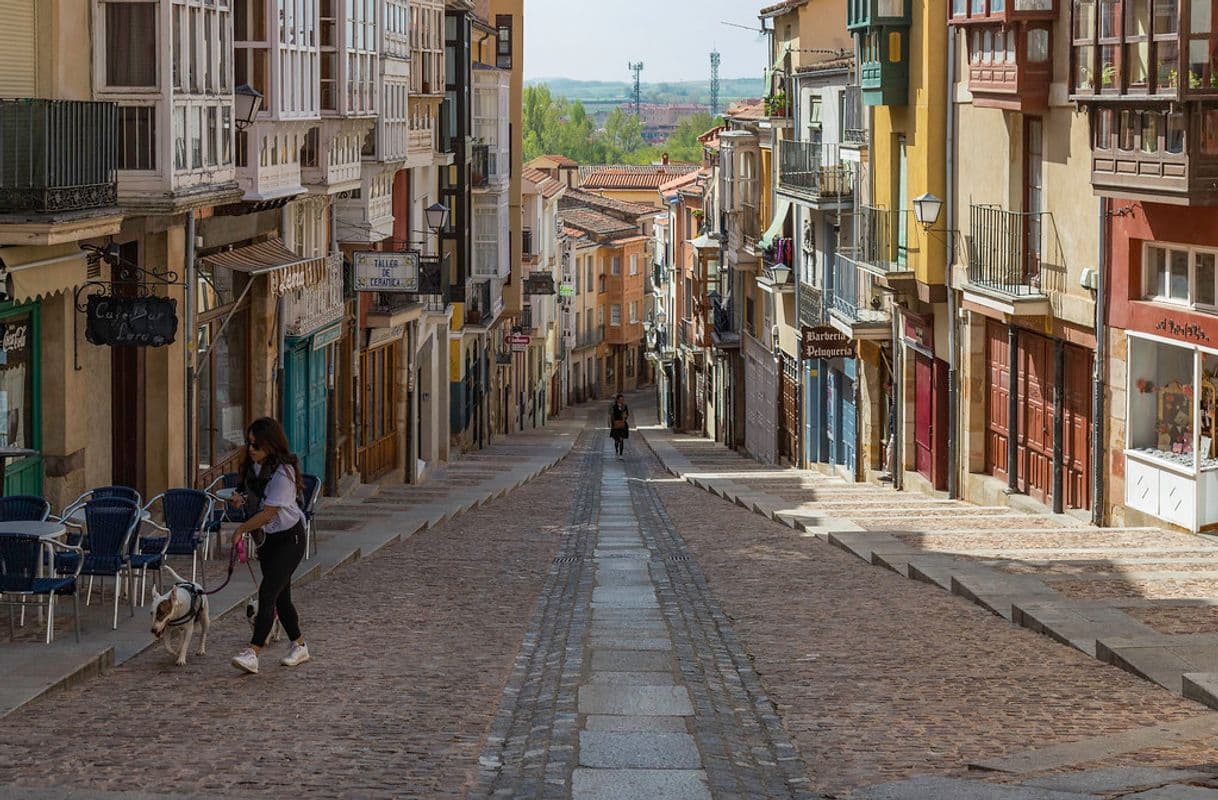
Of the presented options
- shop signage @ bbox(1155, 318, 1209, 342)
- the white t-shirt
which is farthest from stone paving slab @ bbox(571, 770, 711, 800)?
shop signage @ bbox(1155, 318, 1209, 342)

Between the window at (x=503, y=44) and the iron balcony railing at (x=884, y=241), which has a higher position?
the window at (x=503, y=44)

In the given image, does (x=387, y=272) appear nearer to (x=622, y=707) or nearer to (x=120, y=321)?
(x=120, y=321)

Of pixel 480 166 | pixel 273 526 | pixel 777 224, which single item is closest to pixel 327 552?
pixel 273 526

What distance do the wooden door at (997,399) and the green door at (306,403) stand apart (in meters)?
10.1

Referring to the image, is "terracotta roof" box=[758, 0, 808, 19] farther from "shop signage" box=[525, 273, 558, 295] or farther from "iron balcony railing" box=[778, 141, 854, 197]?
"shop signage" box=[525, 273, 558, 295]

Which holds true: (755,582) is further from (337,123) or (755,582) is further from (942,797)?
(337,123)

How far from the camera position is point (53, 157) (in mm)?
15062

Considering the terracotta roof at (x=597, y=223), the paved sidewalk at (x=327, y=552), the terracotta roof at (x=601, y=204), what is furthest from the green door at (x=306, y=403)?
the terracotta roof at (x=601, y=204)

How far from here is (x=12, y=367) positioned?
16.4 m

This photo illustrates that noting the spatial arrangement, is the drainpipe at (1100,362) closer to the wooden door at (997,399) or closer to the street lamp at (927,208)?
the wooden door at (997,399)

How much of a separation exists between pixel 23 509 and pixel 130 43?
5951 mm

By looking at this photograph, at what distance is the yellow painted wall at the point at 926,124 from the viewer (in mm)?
28219

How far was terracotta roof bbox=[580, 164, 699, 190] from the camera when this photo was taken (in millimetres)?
119125

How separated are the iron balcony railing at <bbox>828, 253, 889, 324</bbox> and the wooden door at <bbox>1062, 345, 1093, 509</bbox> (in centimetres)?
849
